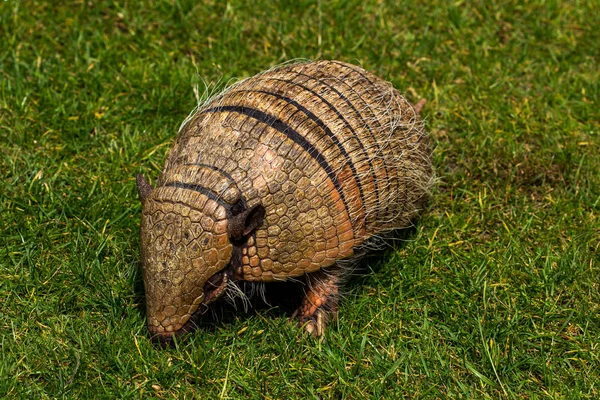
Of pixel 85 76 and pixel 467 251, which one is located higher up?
pixel 85 76

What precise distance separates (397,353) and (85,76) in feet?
11.8

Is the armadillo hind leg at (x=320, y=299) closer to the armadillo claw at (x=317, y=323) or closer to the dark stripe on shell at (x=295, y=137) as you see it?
the armadillo claw at (x=317, y=323)

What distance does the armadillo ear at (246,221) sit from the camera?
4.25 metres

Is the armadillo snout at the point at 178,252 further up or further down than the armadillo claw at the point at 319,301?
further up

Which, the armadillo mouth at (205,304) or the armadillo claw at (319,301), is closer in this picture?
the armadillo mouth at (205,304)

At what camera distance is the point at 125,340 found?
15.4 feet

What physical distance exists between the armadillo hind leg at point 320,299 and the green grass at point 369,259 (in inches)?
4.4

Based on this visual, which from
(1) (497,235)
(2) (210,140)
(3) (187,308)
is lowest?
(1) (497,235)

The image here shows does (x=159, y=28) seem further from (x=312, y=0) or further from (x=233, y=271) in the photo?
(x=233, y=271)

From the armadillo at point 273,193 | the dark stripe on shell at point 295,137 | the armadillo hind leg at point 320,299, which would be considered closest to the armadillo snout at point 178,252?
the armadillo at point 273,193

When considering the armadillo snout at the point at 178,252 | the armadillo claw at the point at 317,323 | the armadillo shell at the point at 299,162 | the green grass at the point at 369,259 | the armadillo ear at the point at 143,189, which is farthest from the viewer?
the armadillo claw at the point at 317,323

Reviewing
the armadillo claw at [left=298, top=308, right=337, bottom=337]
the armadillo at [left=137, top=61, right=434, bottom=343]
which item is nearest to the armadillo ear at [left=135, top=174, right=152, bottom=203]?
the armadillo at [left=137, top=61, right=434, bottom=343]

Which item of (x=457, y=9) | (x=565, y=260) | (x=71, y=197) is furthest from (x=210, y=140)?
(x=457, y=9)

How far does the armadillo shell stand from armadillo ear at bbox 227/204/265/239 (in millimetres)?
62
